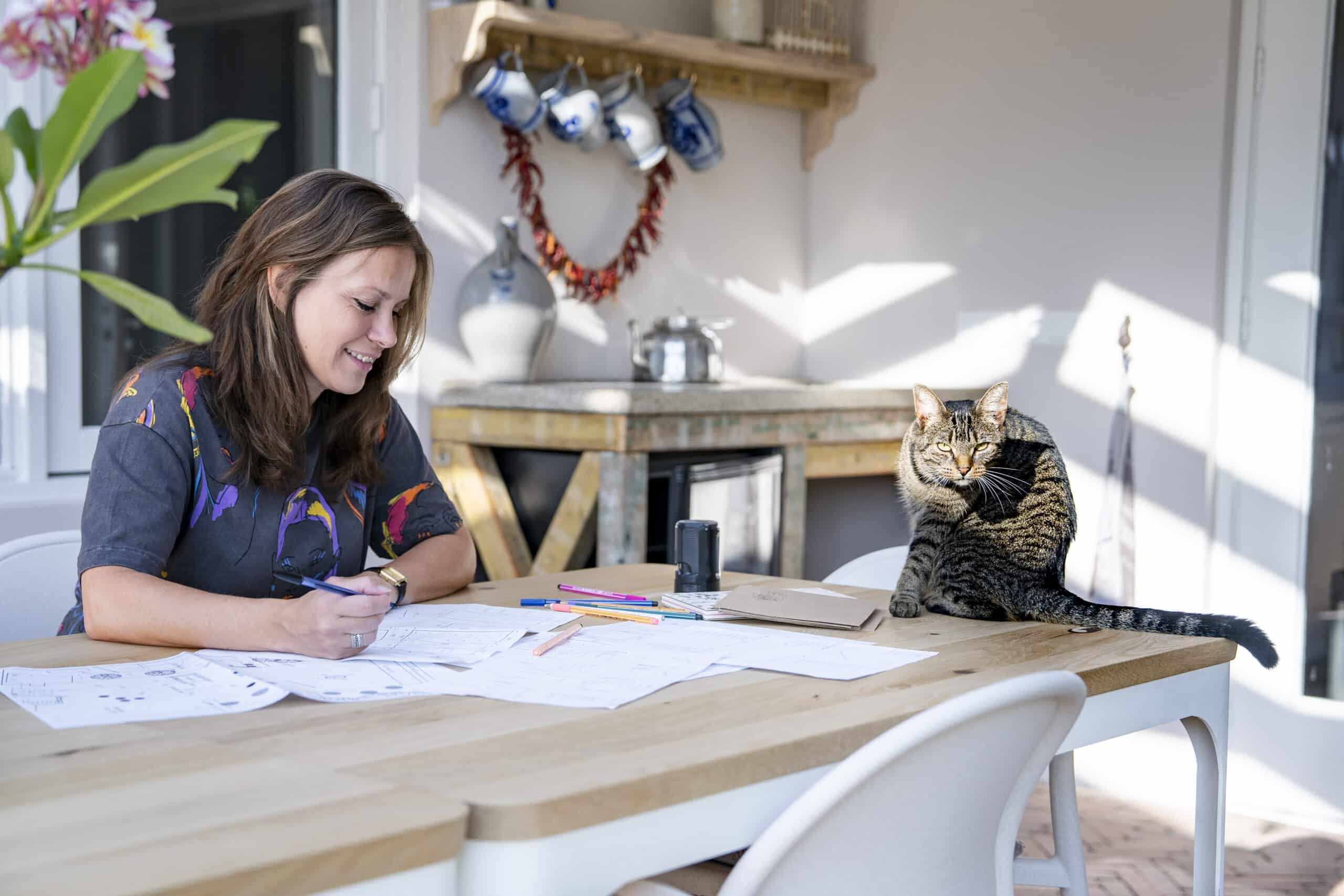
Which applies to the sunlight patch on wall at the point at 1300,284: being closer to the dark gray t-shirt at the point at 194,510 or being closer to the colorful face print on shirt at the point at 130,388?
the dark gray t-shirt at the point at 194,510

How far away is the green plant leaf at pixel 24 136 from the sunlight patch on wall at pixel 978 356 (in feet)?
10.7

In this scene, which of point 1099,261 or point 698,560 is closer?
point 698,560

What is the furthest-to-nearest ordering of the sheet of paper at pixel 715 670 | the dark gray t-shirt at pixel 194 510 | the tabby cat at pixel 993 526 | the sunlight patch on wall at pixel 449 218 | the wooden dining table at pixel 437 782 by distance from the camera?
1. the sunlight patch on wall at pixel 449 218
2. the tabby cat at pixel 993 526
3. the dark gray t-shirt at pixel 194 510
4. the sheet of paper at pixel 715 670
5. the wooden dining table at pixel 437 782

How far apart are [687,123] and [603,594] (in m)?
2.21

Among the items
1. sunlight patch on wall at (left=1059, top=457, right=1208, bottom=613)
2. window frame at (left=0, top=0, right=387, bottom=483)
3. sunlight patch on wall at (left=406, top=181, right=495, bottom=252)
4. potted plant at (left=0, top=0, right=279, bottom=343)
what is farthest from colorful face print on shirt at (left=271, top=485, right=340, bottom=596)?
sunlight patch on wall at (left=1059, top=457, right=1208, bottom=613)

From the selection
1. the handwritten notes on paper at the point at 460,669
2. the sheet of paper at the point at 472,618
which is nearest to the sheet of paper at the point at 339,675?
the handwritten notes on paper at the point at 460,669

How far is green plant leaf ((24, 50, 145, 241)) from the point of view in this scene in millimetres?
662

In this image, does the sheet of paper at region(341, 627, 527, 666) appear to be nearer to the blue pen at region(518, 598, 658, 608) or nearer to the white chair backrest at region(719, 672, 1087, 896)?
the blue pen at region(518, 598, 658, 608)

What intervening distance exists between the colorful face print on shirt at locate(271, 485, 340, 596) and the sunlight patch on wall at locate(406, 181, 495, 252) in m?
1.65

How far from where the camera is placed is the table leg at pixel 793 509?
334cm

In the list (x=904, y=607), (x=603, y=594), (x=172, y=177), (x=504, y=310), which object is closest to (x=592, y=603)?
(x=603, y=594)

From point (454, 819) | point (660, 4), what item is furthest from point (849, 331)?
point (454, 819)

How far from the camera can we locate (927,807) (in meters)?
1.09

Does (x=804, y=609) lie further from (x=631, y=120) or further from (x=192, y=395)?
(x=631, y=120)
